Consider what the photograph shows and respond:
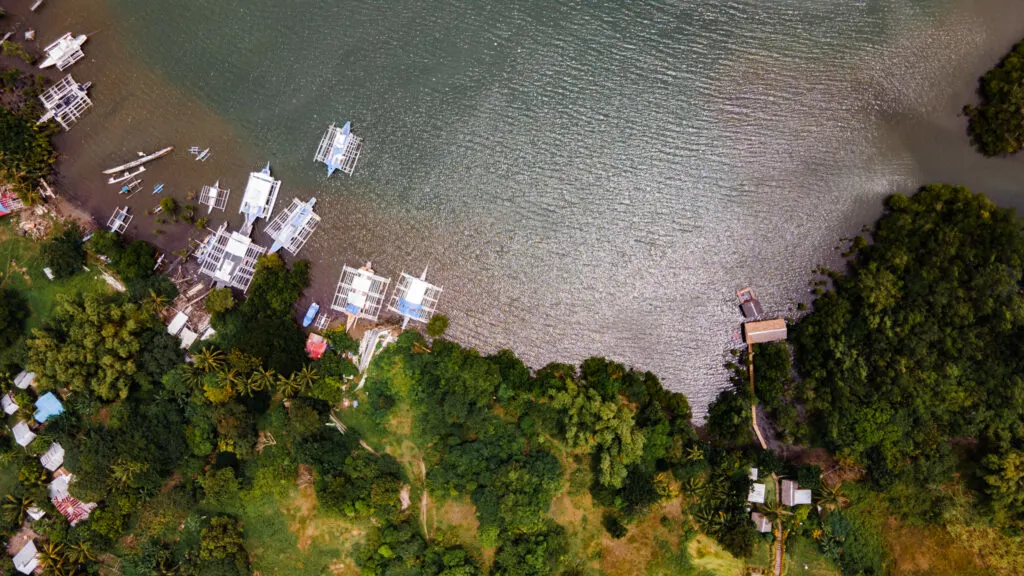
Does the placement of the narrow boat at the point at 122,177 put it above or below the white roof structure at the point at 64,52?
below

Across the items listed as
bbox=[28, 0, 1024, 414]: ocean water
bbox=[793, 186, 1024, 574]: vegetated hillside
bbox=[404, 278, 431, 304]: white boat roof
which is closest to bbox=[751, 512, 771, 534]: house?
bbox=[793, 186, 1024, 574]: vegetated hillside

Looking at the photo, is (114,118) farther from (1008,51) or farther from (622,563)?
(1008,51)

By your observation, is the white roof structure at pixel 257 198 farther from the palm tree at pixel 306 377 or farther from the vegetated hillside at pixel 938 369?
the vegetated hillside at pixel 938 369

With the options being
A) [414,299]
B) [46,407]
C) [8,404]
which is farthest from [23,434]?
[414,299]

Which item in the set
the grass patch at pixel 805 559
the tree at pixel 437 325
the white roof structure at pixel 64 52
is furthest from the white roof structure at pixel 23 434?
the grass patch at pixel 805 559

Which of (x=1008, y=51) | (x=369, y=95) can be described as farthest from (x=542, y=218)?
(x=1008, y=51)

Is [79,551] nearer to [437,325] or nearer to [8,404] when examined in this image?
[8,404]

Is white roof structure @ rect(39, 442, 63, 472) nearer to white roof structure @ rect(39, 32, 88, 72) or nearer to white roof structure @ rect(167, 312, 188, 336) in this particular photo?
white roof structure @ rect(167, 312, 188, 336)
